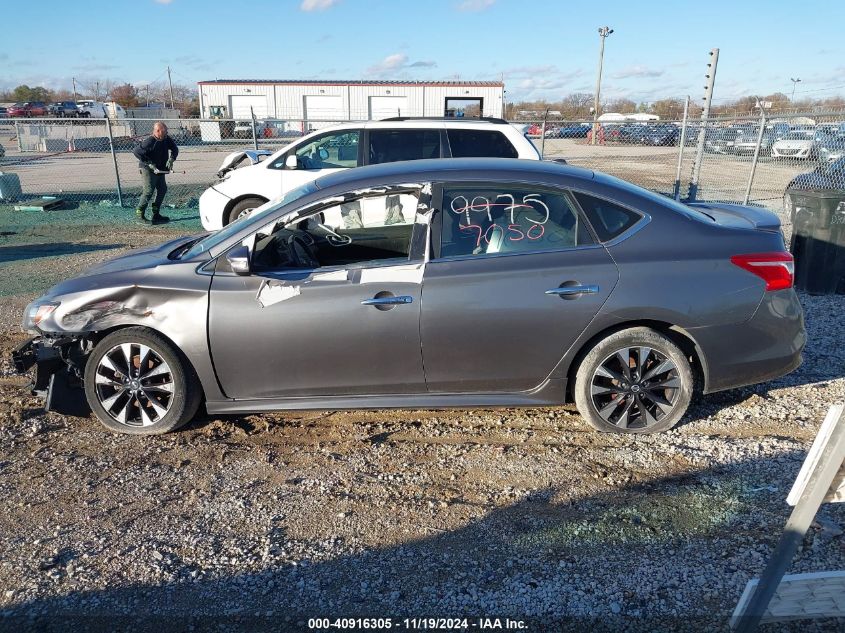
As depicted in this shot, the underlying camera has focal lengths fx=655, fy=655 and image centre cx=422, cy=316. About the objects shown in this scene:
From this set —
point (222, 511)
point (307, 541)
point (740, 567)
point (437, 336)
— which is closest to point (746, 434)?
point (740, 567)

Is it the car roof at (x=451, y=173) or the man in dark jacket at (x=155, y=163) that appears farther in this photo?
the man in dark jacket at (x=155, y=163)

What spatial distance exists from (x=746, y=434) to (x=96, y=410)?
166 inches

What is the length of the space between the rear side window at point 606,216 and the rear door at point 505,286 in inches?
2.8

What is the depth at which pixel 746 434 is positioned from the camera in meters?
4.26

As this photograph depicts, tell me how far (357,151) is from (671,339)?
245 inches

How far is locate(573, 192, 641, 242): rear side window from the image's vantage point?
13.5 ft

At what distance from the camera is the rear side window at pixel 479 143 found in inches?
355

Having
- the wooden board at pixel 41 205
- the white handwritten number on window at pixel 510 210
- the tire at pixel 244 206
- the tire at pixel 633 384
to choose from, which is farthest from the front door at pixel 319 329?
the wooden board at pixel 41 205

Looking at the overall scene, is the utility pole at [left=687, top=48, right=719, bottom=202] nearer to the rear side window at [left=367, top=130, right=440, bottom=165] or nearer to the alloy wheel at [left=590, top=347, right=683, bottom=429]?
the rear side window at [left=367, top=130, right=440, bottom=165]

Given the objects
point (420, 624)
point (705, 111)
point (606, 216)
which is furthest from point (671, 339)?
point (705, 111)

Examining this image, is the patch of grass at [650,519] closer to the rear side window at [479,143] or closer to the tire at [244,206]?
the rear side window at [479,143]

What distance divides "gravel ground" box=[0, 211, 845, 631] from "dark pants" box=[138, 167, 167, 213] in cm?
828

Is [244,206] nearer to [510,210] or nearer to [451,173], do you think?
[451,173]

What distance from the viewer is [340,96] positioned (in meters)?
42.2
